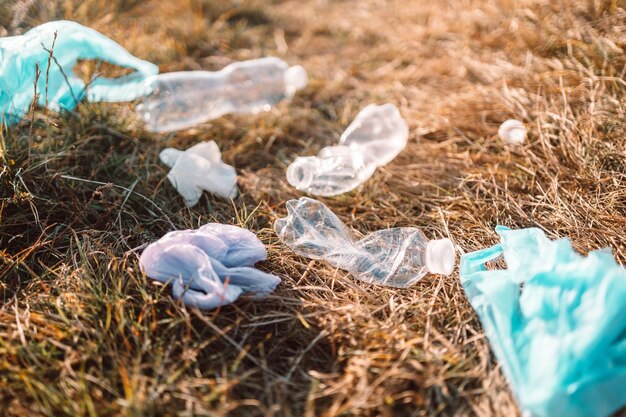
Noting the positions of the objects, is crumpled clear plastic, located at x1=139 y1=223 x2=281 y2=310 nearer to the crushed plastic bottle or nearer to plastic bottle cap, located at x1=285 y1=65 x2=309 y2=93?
the crushed plastic bottle

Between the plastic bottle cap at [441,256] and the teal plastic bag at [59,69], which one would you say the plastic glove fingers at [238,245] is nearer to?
the plastic bottle cap at [441,256]

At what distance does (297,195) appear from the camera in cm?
258

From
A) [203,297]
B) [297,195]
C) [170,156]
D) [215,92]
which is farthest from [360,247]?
[215,92]

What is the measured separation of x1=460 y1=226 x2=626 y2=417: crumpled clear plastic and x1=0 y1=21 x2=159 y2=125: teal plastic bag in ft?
6.59

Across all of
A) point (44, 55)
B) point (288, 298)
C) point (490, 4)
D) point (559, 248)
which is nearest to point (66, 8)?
point (44, 55)

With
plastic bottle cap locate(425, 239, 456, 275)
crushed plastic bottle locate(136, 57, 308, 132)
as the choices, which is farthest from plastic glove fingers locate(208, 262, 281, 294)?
crushed plastic bottle locate(136, 57, 308, 132)

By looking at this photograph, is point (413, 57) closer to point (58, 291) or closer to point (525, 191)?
point (525, 191)

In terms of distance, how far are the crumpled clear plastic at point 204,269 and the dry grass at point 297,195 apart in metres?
0.06

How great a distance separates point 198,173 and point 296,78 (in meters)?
1.10

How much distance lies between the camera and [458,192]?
2.52 meters

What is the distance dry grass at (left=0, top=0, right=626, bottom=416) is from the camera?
1.61 meters

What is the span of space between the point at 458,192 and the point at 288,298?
1068 mm

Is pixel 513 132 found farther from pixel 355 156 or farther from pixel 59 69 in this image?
pixel 59 69

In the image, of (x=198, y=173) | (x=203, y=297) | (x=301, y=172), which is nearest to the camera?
(x=203, y=297)
